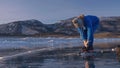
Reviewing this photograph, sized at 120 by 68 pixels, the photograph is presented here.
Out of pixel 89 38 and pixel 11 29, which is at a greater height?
pixel 89 38

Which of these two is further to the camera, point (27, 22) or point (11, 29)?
point (27, 22)

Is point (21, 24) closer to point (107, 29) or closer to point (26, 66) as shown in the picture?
point (107, 29)

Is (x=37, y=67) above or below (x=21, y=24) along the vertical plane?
above

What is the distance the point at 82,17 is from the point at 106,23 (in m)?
173

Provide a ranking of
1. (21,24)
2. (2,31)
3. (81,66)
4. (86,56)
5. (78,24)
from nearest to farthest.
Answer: (81,66) < (86,56) < (78,24) < (2,31) < (21,24)

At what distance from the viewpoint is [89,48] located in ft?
71.1

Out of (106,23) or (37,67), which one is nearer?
(37,67)

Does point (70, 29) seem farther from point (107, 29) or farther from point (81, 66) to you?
point (81, 66)

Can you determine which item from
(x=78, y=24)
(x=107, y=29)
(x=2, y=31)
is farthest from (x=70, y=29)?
(x=78, y=24)

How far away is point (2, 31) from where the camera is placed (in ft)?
574

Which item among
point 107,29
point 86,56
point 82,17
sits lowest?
point 107,29

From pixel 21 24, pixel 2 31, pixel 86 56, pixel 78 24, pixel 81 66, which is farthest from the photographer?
pixel 21 24

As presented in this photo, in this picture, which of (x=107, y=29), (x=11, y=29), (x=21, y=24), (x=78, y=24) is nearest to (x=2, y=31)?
(x=11, y=29)

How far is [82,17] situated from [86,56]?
207cm
